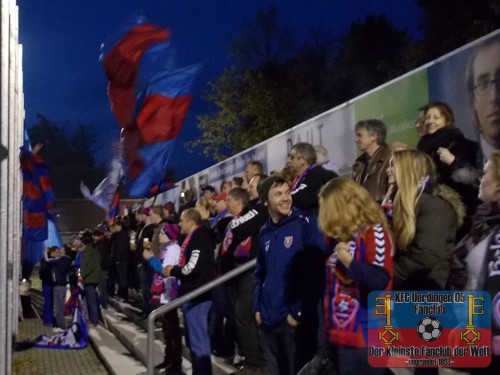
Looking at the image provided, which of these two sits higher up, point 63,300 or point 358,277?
point 358,277

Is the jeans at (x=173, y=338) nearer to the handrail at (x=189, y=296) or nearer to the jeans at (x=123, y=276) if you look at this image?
the handrail at (x=189, y=296)

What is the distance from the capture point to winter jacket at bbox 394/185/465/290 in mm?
4691

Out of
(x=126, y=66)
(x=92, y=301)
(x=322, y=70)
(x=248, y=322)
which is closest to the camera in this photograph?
(x=248, y=322)

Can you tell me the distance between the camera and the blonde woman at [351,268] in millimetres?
4305

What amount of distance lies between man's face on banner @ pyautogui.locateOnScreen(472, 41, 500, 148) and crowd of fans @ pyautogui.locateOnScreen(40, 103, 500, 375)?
0.18 metres

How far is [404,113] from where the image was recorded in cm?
684

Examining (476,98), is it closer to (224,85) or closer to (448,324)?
(448,324)

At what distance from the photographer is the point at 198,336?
784 cm

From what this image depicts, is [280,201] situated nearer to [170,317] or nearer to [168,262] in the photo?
[168,262]

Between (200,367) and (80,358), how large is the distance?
18.5ft

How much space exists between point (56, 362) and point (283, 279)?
25.9 feet

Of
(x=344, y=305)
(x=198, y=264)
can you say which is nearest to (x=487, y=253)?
(x=344, y=305)

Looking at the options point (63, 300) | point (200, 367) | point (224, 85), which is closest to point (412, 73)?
point (200, 367)

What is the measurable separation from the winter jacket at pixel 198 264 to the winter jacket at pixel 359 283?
347cm
